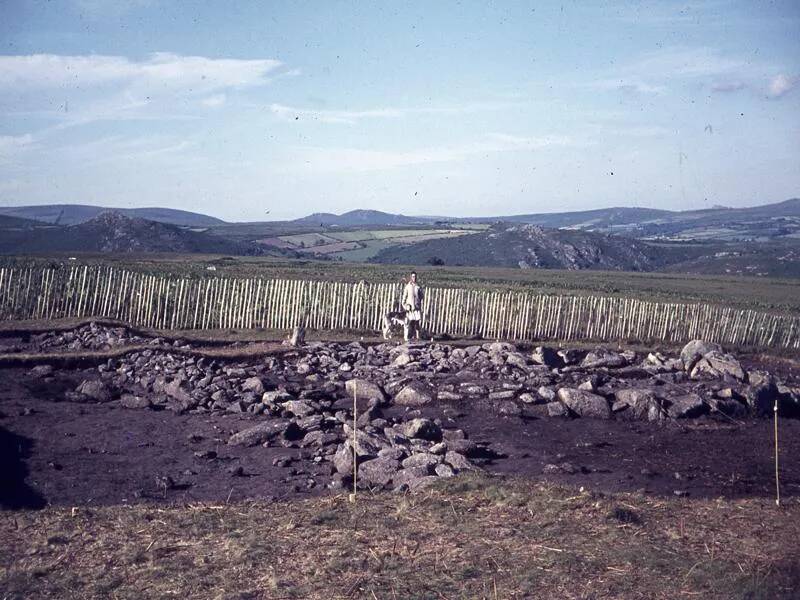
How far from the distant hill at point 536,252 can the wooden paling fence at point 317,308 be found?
6014 centimetres

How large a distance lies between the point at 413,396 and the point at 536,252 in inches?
3014

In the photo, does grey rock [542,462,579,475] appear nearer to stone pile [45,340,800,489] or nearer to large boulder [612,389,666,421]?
stone pile [45,340,800,489]

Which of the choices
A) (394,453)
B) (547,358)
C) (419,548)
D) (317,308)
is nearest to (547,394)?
(547,358)

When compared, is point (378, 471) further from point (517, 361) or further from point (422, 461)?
→ point (517, 361)

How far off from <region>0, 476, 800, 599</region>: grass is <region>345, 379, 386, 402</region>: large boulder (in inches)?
240

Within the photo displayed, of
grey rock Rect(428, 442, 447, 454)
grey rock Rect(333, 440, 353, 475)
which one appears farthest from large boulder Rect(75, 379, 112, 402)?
grey rock Rect(428, 442, 447, 454)

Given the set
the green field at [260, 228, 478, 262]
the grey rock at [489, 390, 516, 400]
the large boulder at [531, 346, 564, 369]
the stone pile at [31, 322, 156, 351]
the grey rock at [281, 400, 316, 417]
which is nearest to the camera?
the grey rock at [281, 400, 316, 417]

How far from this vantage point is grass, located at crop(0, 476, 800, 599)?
5.08 metres

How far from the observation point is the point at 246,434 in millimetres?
11000

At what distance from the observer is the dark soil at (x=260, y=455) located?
8.88 meters

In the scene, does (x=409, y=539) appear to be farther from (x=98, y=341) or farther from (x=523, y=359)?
(x=98, y=341)

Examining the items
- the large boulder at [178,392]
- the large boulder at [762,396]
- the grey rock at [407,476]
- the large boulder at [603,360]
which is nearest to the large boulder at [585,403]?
the large boulder at [762,396]

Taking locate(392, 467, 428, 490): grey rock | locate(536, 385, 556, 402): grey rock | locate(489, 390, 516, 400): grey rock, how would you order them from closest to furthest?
locate(392, 467, 428, 490): grey rock
locate(536, 385, 556, 402): grey rock
locate(489, 390, 516, 400): grey rock

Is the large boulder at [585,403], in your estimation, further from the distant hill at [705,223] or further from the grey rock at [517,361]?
the distant hill at [705,223]
